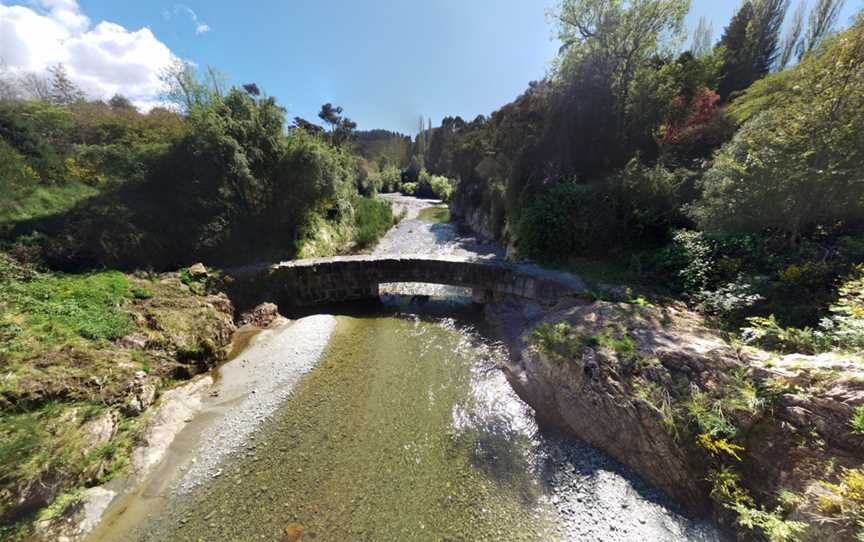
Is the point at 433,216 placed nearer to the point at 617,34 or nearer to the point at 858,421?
the point at 617,34

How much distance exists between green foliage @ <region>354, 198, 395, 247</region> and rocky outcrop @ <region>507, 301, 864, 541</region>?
13.8 metres

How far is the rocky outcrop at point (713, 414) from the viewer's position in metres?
3.01

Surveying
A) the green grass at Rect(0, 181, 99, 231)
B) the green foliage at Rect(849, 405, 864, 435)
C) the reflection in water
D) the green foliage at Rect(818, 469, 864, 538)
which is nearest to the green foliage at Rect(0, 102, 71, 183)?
the green grass at Rect(0, 181, 99, 231)

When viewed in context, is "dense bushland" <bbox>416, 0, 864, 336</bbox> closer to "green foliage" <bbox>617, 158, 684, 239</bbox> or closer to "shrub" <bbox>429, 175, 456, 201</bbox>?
"green foliage" <bbox>617, 158, 684, 239</bbox>

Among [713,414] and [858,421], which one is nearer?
[858,421]

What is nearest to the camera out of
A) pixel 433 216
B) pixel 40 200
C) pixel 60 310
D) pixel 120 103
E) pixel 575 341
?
pixel 60 310

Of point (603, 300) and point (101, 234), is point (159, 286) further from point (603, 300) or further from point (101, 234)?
point (603, 300)

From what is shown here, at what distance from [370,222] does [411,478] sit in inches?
648

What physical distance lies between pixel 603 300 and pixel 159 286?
1278 centimetres

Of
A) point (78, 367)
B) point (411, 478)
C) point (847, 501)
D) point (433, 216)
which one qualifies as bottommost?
point (411, 478)

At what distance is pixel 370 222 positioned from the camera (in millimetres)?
18938

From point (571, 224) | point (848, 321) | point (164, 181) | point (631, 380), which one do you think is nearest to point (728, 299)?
point (848, 321)

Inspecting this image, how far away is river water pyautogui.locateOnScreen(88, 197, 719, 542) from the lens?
378cm

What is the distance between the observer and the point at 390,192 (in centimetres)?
5141
